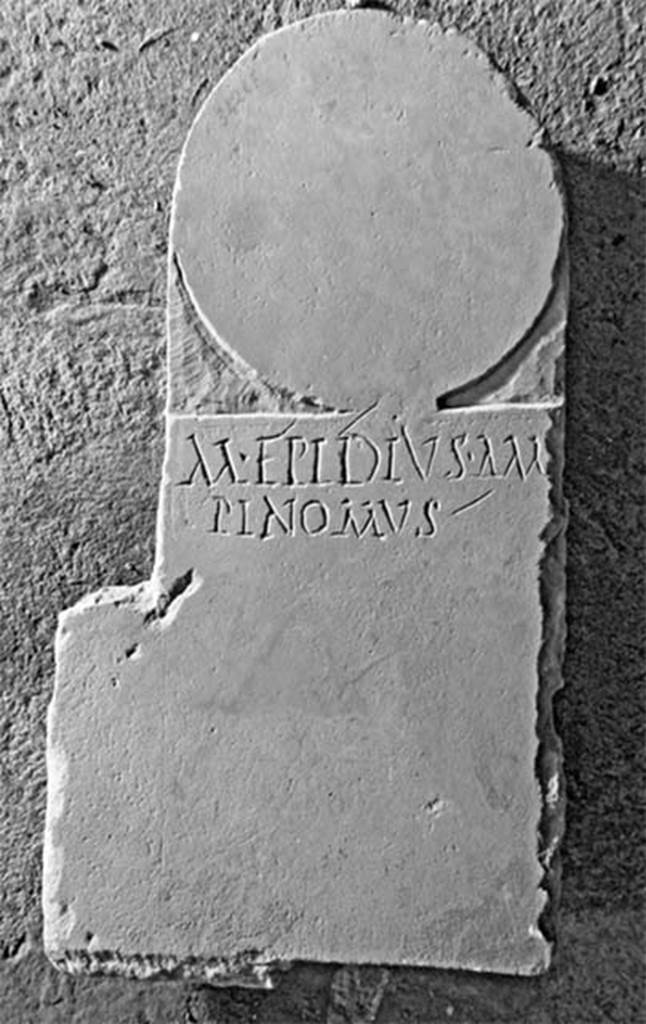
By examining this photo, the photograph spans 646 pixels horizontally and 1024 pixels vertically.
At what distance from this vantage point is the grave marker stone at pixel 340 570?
7.12ft

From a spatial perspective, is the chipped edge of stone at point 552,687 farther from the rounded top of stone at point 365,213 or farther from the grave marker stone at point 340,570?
the rounded top of stone at point 365,213

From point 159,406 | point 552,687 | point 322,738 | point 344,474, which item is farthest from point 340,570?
point 159,406

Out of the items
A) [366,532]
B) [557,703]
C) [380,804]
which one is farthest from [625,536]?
[380,804]

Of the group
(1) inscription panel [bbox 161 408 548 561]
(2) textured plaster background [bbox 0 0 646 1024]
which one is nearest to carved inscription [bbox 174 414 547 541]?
(1) inscription panel [bbox 161 408 548 561]

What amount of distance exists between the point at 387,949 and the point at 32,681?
0.95 metres

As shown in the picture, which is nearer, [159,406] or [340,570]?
[340,570]

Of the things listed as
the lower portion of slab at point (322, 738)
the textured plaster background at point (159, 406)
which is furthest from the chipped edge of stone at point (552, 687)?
the textured plaster background at point (159, 406)

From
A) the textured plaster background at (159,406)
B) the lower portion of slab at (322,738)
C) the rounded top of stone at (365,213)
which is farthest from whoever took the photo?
the textured plaster background at (159,406)

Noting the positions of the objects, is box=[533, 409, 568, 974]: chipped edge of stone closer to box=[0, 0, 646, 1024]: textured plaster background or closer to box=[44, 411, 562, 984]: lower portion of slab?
box=[44, 411, 562, 984]: lower portion of slab

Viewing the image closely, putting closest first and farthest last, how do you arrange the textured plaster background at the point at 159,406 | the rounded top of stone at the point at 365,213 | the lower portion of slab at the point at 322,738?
1. the lower portion of slab at the point at 322,738
2. the rounded top of stone at the point at 365,213
3. the textured plaster background at the point at 159,406

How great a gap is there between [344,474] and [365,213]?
0.50m

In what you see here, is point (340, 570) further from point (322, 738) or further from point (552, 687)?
point (552, 687)

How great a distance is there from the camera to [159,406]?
261cm

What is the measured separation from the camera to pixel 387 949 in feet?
7.07
